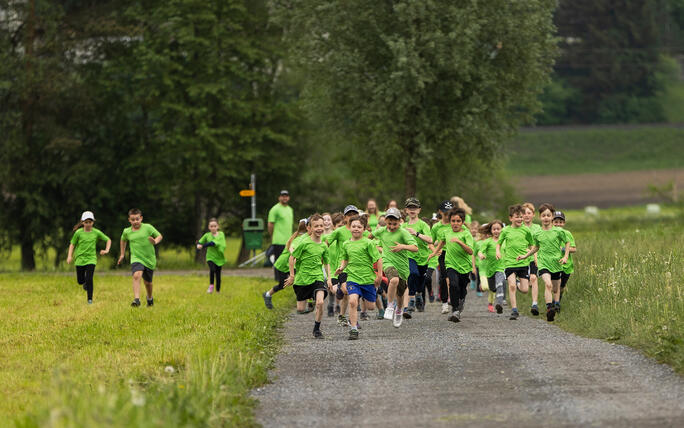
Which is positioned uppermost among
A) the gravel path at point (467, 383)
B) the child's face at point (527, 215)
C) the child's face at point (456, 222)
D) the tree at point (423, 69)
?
the tree at point (423, 69)

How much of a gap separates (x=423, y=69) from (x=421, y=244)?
59.6 feet

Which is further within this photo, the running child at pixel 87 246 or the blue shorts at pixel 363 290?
the running child at pixel 87 246

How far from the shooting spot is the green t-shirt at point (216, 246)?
23578 mm

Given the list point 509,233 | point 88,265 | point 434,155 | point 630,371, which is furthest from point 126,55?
point 630,371

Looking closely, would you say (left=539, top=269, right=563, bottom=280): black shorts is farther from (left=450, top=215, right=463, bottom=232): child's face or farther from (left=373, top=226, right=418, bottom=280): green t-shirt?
(left=373, top=226, right=418, bottom=280): green t-shirt

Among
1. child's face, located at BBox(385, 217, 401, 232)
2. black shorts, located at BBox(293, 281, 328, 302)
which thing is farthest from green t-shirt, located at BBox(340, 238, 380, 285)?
child's face, located at BBox(385, 217, 401, 232)

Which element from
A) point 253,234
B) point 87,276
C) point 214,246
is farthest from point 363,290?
point 253,234

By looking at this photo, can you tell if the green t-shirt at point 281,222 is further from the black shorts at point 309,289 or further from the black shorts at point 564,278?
the black shorts at point 309,289

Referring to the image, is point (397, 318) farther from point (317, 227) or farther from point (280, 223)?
point (280, 223)

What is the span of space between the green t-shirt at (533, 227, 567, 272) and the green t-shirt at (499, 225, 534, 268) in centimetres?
35

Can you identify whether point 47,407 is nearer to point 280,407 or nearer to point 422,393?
point 280,407

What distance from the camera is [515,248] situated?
60.2 ft

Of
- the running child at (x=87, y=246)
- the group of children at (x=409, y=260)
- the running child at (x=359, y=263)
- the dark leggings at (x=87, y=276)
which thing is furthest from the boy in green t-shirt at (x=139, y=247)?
the running child at (x=359, y=263)

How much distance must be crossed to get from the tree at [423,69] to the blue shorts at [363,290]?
20.3m
